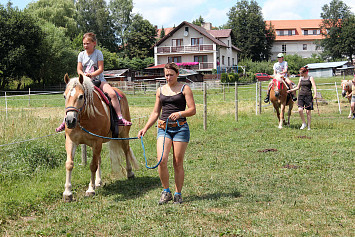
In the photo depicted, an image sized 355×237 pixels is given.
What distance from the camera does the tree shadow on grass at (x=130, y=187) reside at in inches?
227

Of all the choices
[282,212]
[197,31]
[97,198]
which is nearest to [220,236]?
[282,212]

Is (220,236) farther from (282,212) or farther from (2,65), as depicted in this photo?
(2,65)

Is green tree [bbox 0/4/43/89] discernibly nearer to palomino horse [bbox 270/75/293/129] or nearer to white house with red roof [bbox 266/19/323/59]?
palomino horse [bbox 270/75/293/129]

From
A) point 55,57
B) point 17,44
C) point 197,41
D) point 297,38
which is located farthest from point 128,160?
point 297,38

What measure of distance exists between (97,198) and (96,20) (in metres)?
70.0

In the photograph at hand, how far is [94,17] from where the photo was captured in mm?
70938

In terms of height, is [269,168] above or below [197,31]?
below

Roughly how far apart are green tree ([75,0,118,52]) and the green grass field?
64608mm

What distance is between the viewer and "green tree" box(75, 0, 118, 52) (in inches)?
2753

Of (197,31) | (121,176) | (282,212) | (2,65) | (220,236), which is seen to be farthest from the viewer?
(197,31)

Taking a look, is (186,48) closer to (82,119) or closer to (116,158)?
(116,158)

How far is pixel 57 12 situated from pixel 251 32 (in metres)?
40.4

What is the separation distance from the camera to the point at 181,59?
58.8 metres

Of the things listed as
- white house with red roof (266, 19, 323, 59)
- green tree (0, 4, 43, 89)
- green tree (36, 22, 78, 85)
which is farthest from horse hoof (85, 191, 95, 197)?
white house with red roof (266, 19, 323, 59)
